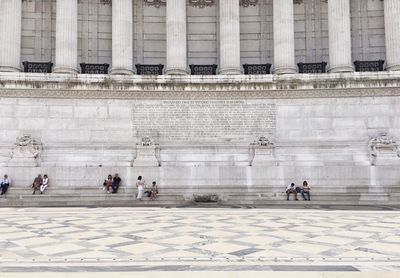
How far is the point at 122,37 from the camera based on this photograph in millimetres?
42250

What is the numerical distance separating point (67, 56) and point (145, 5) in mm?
9882

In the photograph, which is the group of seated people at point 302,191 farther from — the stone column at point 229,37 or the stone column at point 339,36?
the stone column at point 339,36

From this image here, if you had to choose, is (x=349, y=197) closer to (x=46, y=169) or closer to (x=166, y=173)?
(x=166, y=173)

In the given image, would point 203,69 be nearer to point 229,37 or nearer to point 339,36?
point 229,37

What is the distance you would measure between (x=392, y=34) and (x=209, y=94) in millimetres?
17396

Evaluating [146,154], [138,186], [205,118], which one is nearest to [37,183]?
[138,186]

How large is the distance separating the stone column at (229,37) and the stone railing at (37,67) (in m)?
15.7

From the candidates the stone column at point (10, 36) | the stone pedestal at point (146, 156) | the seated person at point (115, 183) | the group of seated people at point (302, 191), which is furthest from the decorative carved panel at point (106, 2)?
the group of seated people at point (302, 191)

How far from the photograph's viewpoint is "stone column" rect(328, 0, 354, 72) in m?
41.7

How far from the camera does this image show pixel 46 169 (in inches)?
1388

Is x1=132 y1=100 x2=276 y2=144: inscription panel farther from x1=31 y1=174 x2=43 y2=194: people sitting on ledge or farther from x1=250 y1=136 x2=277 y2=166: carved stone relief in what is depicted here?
x1=31 y1=174 x2=43 y2=194: people sitting on ledge

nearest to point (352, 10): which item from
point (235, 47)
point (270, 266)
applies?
point (235, 47)

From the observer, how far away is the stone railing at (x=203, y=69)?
43781 millimetres

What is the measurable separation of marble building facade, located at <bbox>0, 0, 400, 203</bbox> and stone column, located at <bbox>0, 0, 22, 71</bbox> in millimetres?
89
